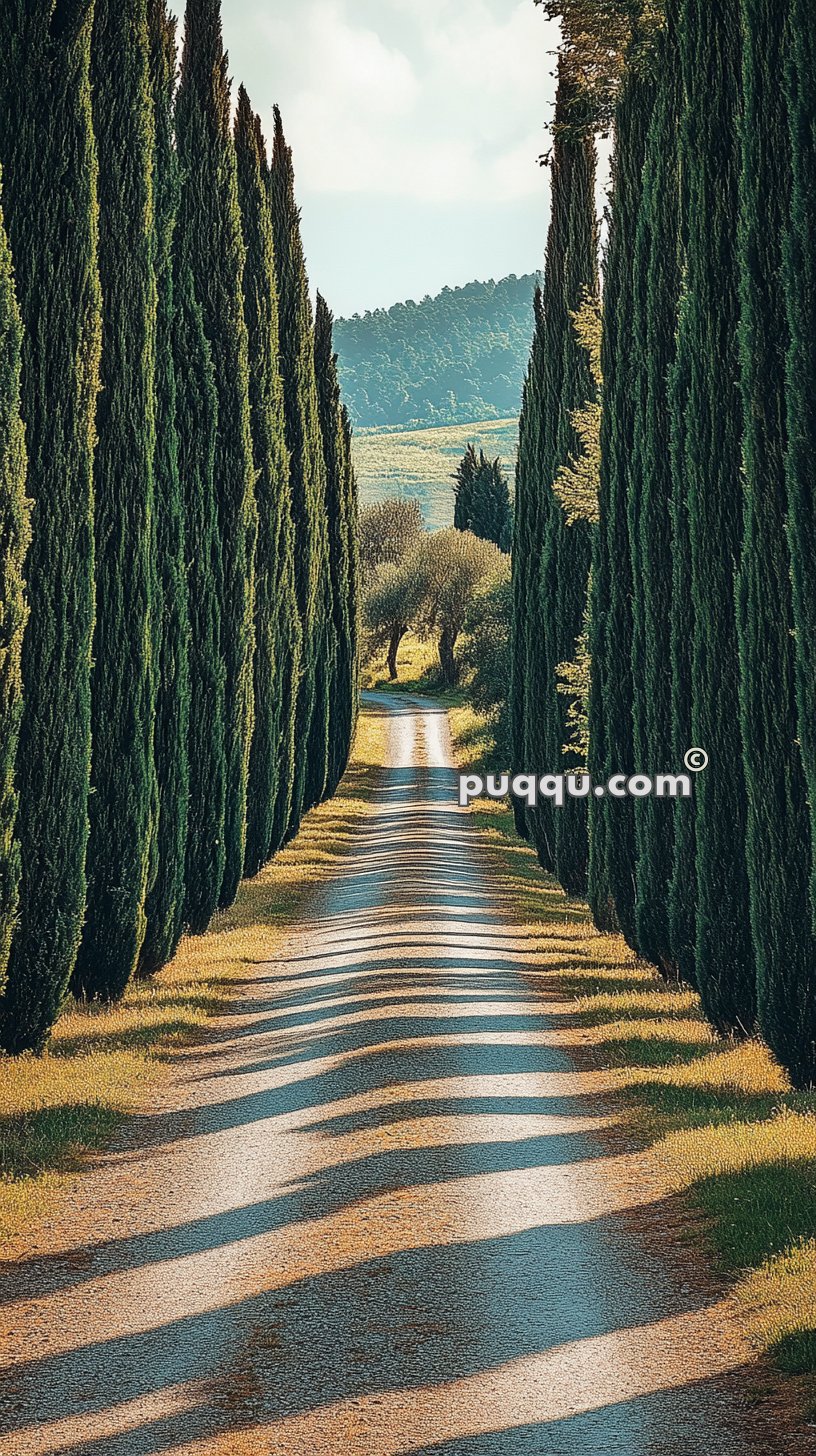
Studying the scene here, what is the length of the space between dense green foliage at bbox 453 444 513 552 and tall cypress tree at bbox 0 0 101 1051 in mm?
74348

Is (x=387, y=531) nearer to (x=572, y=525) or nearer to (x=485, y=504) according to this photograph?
(x=485, y=504)

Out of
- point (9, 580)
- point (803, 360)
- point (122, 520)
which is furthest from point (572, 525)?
point (803, 360)

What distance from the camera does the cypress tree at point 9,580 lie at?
30.2 ft

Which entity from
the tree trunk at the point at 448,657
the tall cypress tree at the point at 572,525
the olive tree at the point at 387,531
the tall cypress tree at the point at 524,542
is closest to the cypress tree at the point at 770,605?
the tall cypress tree at the point at 572,525

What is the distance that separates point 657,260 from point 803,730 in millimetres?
8465

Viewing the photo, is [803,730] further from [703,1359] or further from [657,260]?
[657,260]

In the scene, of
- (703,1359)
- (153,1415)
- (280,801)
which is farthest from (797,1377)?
(280,801)

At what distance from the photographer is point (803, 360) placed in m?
8.01

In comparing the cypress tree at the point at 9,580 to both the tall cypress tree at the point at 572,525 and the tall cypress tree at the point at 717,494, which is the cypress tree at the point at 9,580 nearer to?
the tall cypress tree at the point at 717,494

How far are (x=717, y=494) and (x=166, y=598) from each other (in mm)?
6395

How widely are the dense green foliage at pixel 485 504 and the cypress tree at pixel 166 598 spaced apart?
230ft

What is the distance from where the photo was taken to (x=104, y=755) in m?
12.2

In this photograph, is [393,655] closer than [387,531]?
Yes

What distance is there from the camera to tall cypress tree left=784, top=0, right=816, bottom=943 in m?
7.88
